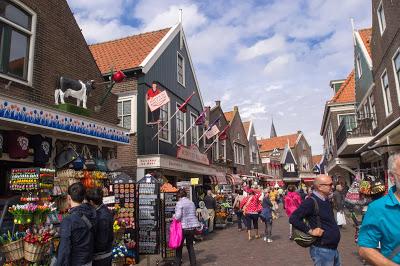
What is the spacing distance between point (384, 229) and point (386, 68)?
13619 mm

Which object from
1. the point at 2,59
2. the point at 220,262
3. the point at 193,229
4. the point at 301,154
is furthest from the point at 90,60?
the point at 301,154

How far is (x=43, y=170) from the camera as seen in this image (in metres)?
6.93

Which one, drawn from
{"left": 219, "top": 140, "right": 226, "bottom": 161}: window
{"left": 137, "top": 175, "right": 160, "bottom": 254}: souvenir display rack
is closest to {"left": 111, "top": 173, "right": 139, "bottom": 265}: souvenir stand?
{"left": 137, "top": 175, "right": 160, "bottom": 254}: souvenir display rack

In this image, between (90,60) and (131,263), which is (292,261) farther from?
(90,60)

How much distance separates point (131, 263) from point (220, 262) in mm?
2190

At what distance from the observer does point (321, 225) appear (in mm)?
4527

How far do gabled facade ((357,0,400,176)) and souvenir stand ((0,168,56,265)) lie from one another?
9565 millimetres

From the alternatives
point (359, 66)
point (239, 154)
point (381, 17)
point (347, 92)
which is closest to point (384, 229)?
point (381, 17)

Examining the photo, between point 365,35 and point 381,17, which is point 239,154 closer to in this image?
point 365,35

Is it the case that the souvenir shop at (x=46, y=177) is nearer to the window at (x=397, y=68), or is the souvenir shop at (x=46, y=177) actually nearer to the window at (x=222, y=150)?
the window at (x=397, y=68)

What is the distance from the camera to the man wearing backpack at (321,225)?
A: 4434 mm

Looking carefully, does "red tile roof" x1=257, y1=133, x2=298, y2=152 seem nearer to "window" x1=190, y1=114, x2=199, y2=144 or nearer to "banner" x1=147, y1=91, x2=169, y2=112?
"window" x1=190, y1=114, x2=199, y2=144

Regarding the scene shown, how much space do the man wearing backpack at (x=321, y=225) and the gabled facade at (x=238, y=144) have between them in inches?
916

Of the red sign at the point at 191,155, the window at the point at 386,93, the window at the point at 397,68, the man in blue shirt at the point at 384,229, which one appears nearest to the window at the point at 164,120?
the red sign at the point at 191,155
